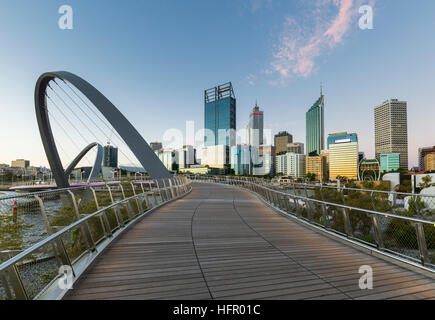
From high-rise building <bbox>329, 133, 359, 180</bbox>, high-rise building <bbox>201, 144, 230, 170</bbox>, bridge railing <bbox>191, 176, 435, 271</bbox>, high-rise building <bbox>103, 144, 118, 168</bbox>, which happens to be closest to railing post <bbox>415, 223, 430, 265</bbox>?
bridge railing <bbox>191, 176, 435, 271</bbox>

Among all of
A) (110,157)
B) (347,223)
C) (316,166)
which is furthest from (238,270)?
(316,166)

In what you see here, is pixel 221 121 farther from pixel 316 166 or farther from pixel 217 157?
pixel 316 166

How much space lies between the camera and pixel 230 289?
122 inches

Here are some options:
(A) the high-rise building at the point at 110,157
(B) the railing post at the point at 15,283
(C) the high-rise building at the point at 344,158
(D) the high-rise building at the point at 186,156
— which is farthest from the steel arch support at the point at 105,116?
(C) the high-rise building at the point at 344,158

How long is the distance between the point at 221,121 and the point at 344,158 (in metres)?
101

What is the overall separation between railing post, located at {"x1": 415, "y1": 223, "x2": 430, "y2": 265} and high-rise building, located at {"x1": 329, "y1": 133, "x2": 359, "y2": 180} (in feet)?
605

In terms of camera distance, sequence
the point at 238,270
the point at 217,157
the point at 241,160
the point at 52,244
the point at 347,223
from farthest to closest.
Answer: the point at 241,160 < the point at 217,157 < the point at 347,223 < the point at 238,270 < the point at 52,244

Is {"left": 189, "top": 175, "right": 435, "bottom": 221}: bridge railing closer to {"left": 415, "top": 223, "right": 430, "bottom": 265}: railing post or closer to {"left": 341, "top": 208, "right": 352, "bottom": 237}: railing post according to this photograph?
{"left": 341, "top": 208, "right": 352, "bottom": 237}: railing post

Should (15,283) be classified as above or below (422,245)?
above

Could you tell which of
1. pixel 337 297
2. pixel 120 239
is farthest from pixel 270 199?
pixel 337 297

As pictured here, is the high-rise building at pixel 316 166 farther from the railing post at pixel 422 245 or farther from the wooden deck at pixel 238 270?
the railing post at pixel 422 245

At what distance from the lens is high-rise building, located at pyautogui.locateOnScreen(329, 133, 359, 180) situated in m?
169

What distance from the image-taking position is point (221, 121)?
5364 inches
